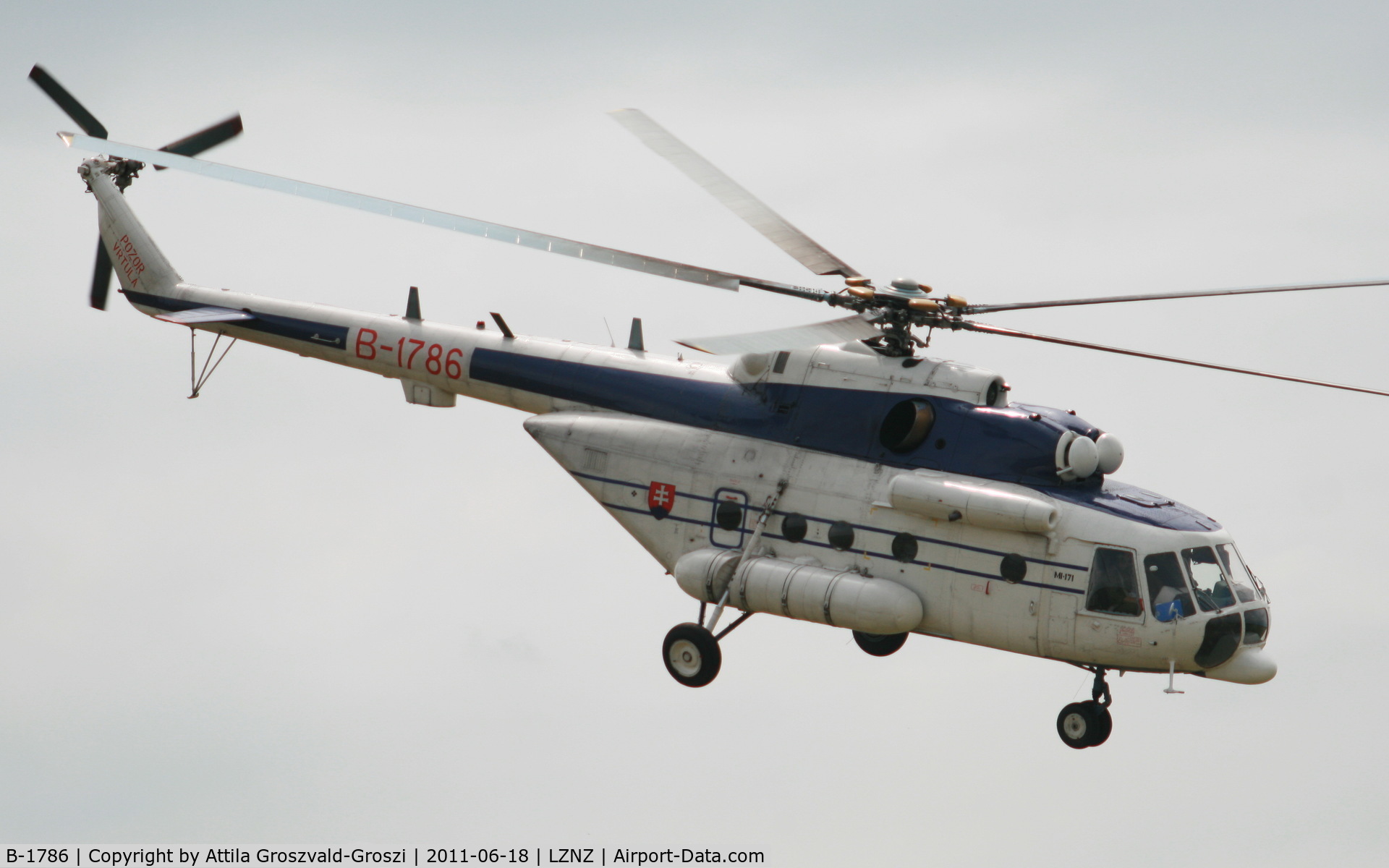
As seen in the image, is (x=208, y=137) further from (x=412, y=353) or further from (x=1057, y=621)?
(x=1057, y=621)

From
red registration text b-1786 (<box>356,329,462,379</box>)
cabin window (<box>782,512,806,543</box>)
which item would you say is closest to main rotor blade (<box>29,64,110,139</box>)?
red registration text b-1786 (<box>356,329,462,379</box>)

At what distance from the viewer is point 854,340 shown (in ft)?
71.6

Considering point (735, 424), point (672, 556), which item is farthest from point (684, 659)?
point (735, 424)

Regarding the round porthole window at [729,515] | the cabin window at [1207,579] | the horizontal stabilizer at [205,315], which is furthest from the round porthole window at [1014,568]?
the horizontal stabilizer at [205,315]

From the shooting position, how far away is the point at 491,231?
21.3 metres

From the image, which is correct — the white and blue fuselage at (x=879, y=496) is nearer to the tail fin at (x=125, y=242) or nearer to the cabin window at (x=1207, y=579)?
the cabin window at (x=1207, y=579)

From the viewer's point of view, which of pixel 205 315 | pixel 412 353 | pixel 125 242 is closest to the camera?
pixel 412 353

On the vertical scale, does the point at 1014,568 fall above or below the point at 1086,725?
above

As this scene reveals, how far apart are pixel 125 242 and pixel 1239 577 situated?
19.9 meters

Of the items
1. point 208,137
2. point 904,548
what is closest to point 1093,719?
point 904,548

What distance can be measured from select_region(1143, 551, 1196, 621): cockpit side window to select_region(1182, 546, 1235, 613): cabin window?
0.17 meters

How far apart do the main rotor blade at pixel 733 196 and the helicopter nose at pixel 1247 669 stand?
702 cm

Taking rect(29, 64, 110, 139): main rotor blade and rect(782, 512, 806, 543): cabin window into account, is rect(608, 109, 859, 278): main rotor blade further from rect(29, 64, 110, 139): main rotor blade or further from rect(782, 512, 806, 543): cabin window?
rect(29, 64, 110, 139): main rotor blade

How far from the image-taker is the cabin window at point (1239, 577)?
19656 millimetres
